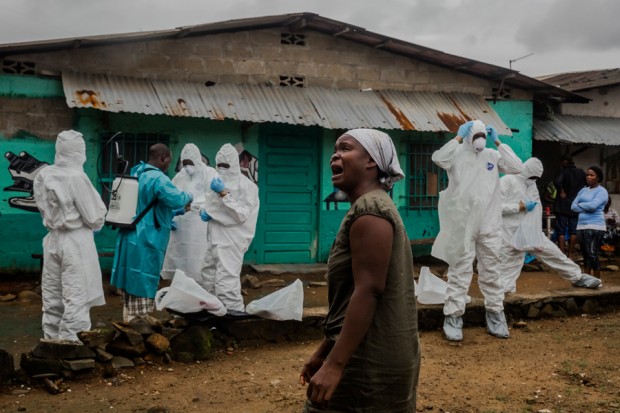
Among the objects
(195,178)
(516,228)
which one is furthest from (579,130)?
(195,178)

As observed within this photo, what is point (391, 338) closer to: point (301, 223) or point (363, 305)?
point (363, 305)

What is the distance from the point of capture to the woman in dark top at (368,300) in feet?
7.59

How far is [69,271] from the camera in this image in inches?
213

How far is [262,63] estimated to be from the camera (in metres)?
10.5

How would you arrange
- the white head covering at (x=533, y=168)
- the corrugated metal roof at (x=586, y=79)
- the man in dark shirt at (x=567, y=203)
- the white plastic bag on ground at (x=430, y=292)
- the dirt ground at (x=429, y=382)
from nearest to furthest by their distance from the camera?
1. the dirt ground at (x=429, y=382)
2. the white plastic bag on ground at (x=430, y=292)
3. the white head covering at (x=533, y=168)
4. the man in dark shirt at (x=567, y=203)
5. the corrugated metal roof at (x=586, y=79)

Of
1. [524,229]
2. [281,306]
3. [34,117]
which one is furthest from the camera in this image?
[34,117]

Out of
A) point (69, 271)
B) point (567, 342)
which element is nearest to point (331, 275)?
point (69, 271)

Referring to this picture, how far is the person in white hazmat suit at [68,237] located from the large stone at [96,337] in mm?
396

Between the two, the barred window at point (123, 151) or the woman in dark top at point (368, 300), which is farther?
the barred window at point (123, 151)

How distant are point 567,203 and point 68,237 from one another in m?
9.38

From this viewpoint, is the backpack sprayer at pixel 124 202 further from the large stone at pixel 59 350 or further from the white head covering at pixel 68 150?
the large stone at pixel 59 350

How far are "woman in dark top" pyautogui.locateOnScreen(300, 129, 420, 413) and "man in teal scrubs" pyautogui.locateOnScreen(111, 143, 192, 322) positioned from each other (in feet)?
12.9

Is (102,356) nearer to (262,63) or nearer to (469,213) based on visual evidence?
(469,213)

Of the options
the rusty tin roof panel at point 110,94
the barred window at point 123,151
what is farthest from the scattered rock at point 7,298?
the rusty tin roof panel at point 110,94
